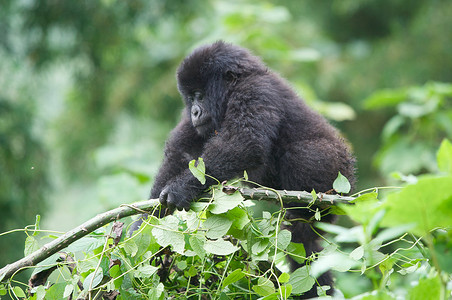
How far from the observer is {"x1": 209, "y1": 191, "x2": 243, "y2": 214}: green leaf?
1533mm

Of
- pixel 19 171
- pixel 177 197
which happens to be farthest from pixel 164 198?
pixel 19 171

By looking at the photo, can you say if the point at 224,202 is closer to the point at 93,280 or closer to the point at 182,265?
the point at 182,265

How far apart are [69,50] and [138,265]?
4296 mm

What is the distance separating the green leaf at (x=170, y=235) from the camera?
149 centimetres

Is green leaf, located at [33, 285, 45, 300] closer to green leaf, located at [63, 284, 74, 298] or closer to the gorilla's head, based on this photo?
green leaf, located at [63, 284, 74, 298]

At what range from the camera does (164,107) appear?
21.1 ft

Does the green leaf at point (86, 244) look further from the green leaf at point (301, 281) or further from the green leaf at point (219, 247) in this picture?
the green leaf at point (301, 281)

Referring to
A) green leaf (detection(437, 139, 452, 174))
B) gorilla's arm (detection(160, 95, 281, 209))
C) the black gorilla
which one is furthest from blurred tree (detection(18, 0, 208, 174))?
green leaf (detection(437, 139, 452, 174))

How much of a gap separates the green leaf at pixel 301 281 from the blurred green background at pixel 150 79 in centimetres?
294

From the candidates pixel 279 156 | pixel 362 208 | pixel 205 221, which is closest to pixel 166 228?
pixel 205 221

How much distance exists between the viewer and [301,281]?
1586mm

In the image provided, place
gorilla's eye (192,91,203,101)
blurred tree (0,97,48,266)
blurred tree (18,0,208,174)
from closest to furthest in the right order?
gorilla's eye (192,91,203,101)
blurred tree (0,97,48,266)
blurred tree (18,0,208,174)

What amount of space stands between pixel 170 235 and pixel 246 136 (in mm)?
839

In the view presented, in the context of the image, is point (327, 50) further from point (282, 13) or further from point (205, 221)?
point (205, 221)
